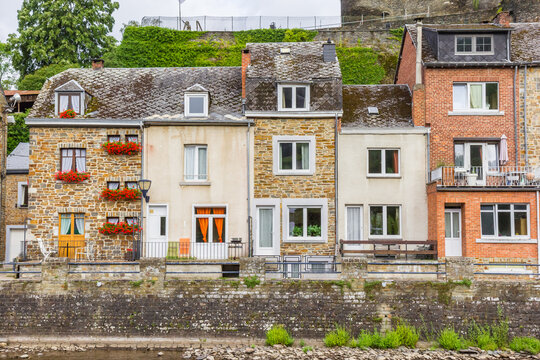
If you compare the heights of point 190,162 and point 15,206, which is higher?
point 190,162

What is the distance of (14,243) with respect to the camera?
26.8m

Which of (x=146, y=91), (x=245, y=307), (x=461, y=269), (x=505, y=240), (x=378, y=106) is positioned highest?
(x=146, y=91)

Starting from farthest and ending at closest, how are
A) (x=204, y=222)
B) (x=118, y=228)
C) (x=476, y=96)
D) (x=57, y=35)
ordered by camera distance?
(x=57, y=35)
(x=476, y=96)
(x=204, y=222)
(x=118, y=228)

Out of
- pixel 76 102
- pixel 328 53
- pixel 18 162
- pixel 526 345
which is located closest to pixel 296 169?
pixel 328 53

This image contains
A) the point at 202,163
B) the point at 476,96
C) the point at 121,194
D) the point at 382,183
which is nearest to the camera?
the point at 121,194

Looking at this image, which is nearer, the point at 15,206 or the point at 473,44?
the point at 473,44

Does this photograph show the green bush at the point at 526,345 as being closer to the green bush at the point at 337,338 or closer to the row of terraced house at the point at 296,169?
the row of terraced house at the point at 296,169

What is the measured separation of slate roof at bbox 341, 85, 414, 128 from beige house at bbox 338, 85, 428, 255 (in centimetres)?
23

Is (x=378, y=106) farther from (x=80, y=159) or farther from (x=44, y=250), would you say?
(x=44, y=250)

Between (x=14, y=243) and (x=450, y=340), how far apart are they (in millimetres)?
20790

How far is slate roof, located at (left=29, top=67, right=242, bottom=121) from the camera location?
23.1 m

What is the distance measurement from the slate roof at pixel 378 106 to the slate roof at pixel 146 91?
Answer: 4.97m

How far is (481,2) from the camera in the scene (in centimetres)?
4422

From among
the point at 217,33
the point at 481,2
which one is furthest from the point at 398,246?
the point at 481,2
